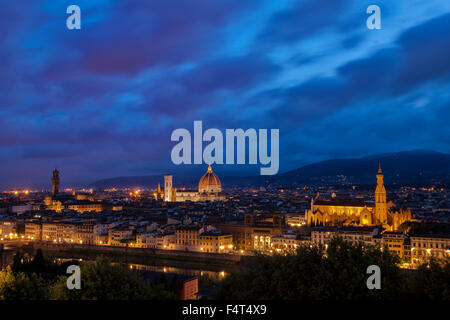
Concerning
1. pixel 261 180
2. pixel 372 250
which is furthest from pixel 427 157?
pixel 372 250

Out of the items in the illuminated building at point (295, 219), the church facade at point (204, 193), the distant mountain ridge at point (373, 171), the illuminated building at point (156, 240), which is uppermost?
the distant mountain ridge at point (373, 171)

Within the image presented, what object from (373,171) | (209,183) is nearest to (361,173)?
(373,171)

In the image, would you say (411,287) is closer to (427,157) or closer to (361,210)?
(361,210)

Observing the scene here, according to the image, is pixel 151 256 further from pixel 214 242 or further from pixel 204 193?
pixel 204 193

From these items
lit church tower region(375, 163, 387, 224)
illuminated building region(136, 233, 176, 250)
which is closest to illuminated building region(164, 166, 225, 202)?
illuminated building region(136, 233, 176, 250)

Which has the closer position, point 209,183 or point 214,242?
point 214,242

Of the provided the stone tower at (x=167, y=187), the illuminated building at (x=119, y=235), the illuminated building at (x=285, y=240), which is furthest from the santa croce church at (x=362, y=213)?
the stone tower at (x=167, y=187)

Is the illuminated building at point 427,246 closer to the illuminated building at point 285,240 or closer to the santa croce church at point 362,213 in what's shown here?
the illuminated building at point 285,240

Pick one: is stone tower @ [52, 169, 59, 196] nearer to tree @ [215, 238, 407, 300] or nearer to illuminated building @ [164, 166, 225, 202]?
illuminated building @ [164, 166, 225, 202]
